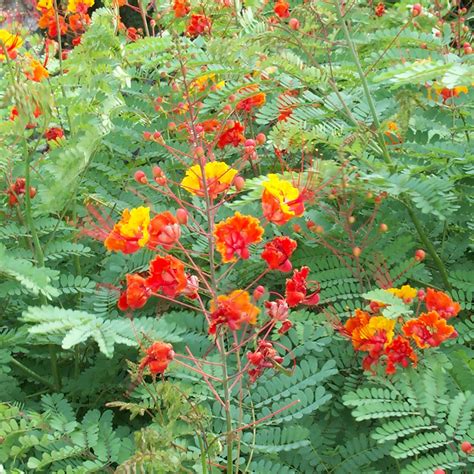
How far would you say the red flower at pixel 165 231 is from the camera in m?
1.51

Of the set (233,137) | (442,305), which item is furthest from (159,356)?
(233,137)

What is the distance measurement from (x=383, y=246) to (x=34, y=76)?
1088 millimetres

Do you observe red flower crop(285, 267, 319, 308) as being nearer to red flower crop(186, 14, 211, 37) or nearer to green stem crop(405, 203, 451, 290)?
green stem crop(405, 203, 451, 290)

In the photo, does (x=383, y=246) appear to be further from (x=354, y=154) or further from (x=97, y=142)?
(x=97, y=142)

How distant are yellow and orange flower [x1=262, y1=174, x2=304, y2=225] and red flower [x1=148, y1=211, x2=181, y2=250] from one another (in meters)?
0.18

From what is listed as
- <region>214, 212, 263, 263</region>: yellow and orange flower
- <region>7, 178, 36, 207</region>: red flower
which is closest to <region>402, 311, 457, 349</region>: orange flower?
<region>214, 212, 263, 263</region>: yellow and orange flower

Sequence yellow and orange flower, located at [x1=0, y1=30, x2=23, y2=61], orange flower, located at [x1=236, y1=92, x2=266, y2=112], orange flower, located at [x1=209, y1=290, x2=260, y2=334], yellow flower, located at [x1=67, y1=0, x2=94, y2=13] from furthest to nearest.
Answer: yellow flower, located at [x1=67, y1=0, x2=94, y2=13], orange flower, located at [x1=236, y1=92, x2=266, y2=112], yellow and orange flower, located at [x1=0, y1=30, x2=23, y2=61], orange flower, located at [x1=209, y1=290, x2=260, y2=334]

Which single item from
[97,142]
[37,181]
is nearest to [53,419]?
[97,142]

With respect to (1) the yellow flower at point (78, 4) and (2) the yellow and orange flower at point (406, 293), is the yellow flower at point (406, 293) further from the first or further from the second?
(1) the yellow flower at point (78, 4)

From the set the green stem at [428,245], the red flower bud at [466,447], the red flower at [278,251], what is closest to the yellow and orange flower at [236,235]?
the red flower at [278,251]

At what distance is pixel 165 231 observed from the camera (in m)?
1.51

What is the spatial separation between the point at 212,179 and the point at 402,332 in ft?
1.85

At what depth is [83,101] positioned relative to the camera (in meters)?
2.34

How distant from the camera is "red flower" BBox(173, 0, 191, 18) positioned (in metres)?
2.67
